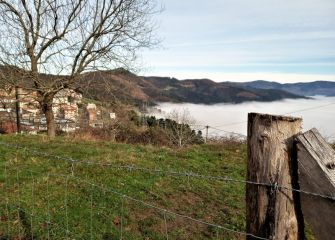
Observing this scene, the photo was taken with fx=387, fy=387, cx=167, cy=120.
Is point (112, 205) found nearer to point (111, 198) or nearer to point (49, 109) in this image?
point (111, 198)

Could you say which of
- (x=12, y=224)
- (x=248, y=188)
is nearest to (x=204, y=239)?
(x=12, y=224)

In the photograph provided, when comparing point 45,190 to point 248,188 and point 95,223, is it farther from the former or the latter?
point 248,188

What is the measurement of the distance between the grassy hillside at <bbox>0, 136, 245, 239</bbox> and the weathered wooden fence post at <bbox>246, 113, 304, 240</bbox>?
2.30 m

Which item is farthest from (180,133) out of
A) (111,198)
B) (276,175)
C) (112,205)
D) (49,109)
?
(276,175)

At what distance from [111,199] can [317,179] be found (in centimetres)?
487

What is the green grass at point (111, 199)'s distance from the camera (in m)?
5.50

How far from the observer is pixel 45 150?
10.6 m

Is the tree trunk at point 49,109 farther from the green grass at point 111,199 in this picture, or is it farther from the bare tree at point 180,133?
the bare tree at point 180,133

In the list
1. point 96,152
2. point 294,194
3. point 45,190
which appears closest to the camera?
point 294,194

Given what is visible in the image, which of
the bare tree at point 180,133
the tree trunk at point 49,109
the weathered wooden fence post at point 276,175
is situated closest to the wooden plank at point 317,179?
the weathered wooden fence post at point 276,175

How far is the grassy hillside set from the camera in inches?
217

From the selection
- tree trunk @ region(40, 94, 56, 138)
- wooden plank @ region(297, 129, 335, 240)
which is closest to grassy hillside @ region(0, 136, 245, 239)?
wooden plank @ region(297, 129, 335, 240)

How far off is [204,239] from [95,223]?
1.59 m

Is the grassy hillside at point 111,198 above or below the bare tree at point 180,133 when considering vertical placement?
above
